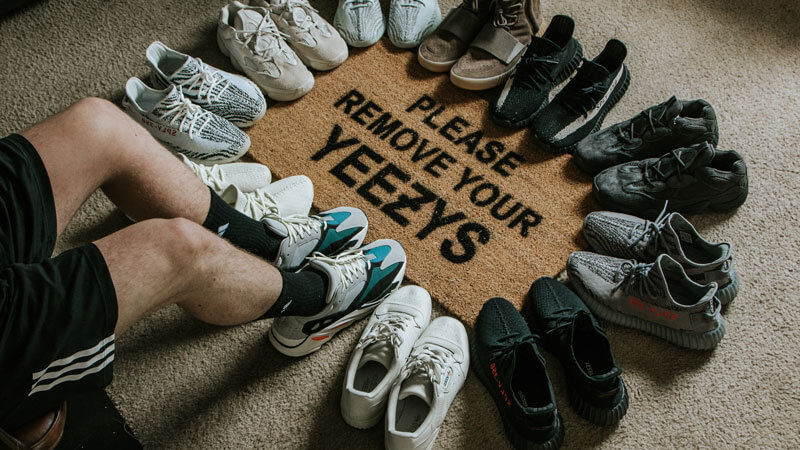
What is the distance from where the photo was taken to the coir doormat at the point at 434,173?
1280mm

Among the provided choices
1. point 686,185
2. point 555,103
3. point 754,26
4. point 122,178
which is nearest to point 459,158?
point 555,103

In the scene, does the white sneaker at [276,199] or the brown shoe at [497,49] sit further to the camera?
the brown shoe at [497,49]

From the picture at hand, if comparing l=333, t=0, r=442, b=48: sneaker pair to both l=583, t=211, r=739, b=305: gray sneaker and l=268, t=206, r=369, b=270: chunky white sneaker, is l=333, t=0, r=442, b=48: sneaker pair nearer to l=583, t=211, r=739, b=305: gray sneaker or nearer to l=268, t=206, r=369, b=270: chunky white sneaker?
l=268, t=206, r=369, b=270: chunky white sneaker

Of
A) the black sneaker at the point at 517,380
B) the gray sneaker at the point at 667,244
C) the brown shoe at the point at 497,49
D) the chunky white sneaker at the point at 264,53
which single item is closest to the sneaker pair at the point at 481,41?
the brown shoe at the point at 497,49

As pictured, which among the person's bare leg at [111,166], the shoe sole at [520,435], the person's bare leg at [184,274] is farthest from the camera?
the shoe sole at [520,435]

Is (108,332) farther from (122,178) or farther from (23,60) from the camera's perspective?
(23,60)

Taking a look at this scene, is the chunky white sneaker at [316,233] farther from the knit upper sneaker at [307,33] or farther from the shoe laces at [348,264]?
the knit upper sneaker at [307,33]

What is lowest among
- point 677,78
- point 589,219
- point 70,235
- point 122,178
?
point 70,235

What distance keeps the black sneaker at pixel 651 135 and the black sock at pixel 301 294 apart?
775 millimetres

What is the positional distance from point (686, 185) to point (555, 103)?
16.2 inches

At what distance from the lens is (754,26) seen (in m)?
1.69

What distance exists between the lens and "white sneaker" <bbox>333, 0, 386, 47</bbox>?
5.33 ft

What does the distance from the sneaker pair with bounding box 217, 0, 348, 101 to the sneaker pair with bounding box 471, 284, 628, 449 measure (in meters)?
0.86

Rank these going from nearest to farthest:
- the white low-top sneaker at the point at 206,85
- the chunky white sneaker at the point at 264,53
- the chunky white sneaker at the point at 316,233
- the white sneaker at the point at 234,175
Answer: the chunky white sneaker at the point at 316,233, the white sneaker at the point at 234,175, the white low-top sneaker at the point at 206,85, the chunky white sneaker at the point at 264,53
